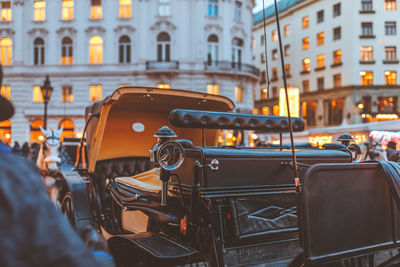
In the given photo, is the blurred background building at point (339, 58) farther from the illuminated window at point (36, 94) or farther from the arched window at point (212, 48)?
the illuminated window at point (36, 94)

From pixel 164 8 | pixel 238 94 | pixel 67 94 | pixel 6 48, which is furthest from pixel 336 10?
pixel 6 48

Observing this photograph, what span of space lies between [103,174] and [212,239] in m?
3.41

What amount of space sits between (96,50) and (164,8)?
6579mm

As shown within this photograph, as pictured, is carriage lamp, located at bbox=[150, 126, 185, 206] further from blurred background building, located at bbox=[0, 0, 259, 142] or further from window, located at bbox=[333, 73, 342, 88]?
window, located at bbox=[333, 73, 342, 88]

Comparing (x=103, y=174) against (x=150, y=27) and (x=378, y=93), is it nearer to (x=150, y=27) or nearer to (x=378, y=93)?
(x=150, y=27)

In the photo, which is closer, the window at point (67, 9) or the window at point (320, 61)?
the window at point (67, 9)

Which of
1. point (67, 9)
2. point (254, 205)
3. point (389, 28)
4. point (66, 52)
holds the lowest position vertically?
point (254, 205)

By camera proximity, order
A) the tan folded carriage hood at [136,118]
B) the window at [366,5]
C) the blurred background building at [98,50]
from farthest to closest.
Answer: the window at [366,5]
the blurred background building at [98,50]
the tan folded carriage hood at [136,118]

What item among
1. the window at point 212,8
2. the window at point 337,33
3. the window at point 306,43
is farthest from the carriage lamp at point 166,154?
the window at point 306,43

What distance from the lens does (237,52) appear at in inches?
1361

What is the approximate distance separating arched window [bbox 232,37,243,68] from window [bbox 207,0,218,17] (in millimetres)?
2760

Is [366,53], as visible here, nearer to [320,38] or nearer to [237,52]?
[320,38]

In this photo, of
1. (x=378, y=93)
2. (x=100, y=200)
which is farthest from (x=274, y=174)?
(x=378, y=93)

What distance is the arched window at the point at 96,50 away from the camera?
33.1 meters
